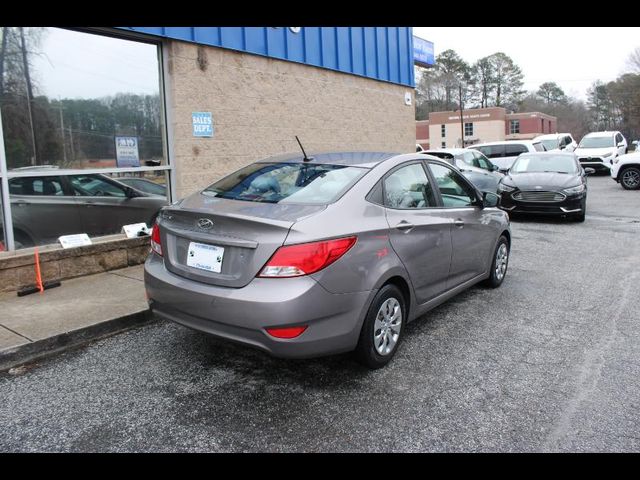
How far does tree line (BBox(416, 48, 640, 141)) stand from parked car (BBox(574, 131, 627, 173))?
2735 inches

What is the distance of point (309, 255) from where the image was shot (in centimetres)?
321

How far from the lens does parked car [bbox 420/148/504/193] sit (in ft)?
41.4

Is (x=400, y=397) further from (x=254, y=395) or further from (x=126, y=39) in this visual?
(x=126, y=39)

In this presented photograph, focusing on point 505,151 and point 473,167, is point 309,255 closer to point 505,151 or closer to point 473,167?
point 473,167

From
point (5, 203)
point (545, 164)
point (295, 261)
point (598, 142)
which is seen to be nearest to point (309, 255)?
point (295, 261)

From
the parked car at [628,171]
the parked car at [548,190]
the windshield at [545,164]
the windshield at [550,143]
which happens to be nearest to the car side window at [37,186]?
the parked car at [548,190]

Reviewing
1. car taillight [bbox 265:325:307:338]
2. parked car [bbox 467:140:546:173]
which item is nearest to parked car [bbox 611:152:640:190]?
parked car [bbox 467:140:546:173]

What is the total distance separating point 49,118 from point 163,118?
168 cm

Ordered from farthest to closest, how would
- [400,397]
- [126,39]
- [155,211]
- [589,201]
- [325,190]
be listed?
[589,201], [155,211], [126,39], [325,190], [400,397]

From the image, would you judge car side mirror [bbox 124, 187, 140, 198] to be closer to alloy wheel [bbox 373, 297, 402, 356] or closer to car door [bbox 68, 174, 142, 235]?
car door [bbox 68, 174, 142, 235]

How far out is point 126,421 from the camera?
10.4ft
